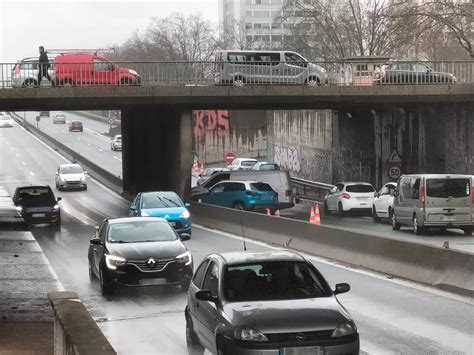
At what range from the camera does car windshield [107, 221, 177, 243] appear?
18120 mm

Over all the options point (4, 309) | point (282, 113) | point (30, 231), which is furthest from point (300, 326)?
point (282, 113)

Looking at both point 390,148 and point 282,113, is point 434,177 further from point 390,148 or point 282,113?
point 282,113

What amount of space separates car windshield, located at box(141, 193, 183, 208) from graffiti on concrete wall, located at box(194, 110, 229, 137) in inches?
2230

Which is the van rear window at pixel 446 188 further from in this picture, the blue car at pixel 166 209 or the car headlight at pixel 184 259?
the car headlight at pixel 184 259

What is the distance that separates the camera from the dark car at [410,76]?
4162 centimetres

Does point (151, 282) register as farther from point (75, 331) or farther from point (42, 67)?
point (42, 67)

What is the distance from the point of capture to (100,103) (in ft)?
133

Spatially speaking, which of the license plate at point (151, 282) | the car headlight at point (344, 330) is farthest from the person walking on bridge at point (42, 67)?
the car headlight at point (344, 330)

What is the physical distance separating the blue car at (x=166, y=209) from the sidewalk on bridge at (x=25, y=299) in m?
3.53

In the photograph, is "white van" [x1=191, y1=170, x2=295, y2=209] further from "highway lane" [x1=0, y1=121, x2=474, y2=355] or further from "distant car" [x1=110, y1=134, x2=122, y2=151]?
"distant car" [x1=110, y1=134, x2=122, y2=151]

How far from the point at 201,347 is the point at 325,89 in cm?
2985

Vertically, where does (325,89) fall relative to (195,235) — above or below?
above

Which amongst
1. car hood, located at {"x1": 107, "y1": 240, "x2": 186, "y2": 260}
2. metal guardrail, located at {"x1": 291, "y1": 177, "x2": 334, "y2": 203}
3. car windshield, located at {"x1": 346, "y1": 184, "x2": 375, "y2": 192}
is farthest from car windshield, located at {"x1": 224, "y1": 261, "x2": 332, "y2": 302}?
metal guardrail, located at {"x1": 291, "y1": 177, "x2": 334, "y2": 203}

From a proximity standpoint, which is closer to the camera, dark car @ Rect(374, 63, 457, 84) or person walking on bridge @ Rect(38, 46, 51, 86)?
person walking on bridge @ Rect(38, 46, 51, 86)
